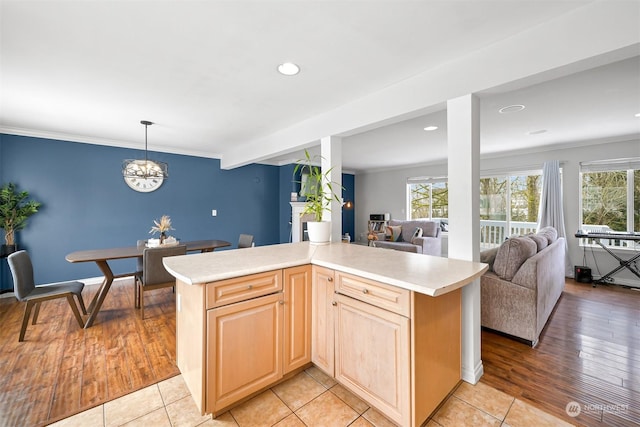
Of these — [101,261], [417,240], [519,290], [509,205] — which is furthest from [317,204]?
[509,205]

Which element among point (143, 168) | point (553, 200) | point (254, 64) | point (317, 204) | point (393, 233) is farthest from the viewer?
point (393, 233)

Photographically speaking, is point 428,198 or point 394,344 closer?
point 394,344

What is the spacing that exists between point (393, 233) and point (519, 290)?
387 cm

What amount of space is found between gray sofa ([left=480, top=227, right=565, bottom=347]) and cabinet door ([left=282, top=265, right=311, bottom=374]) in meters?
1.91

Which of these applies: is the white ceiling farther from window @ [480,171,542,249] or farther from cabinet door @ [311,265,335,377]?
window @ [480,171,542,249]

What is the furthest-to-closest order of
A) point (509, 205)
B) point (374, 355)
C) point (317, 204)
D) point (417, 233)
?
point (417, 233) < point (509, 205) < point (317, 204) < point (374, 355)

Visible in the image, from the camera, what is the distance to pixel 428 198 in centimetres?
692

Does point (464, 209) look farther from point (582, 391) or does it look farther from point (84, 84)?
point (84, 84)

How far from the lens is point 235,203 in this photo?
18.9 ft

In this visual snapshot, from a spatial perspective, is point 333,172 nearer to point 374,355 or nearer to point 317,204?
point 317,204

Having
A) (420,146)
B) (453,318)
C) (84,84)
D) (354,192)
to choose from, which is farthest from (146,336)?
(354,192)

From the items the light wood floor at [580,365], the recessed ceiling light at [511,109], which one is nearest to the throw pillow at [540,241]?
the light wood floor at [580,365]

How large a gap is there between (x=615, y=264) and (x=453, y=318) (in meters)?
4.69

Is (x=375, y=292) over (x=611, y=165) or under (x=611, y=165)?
under
